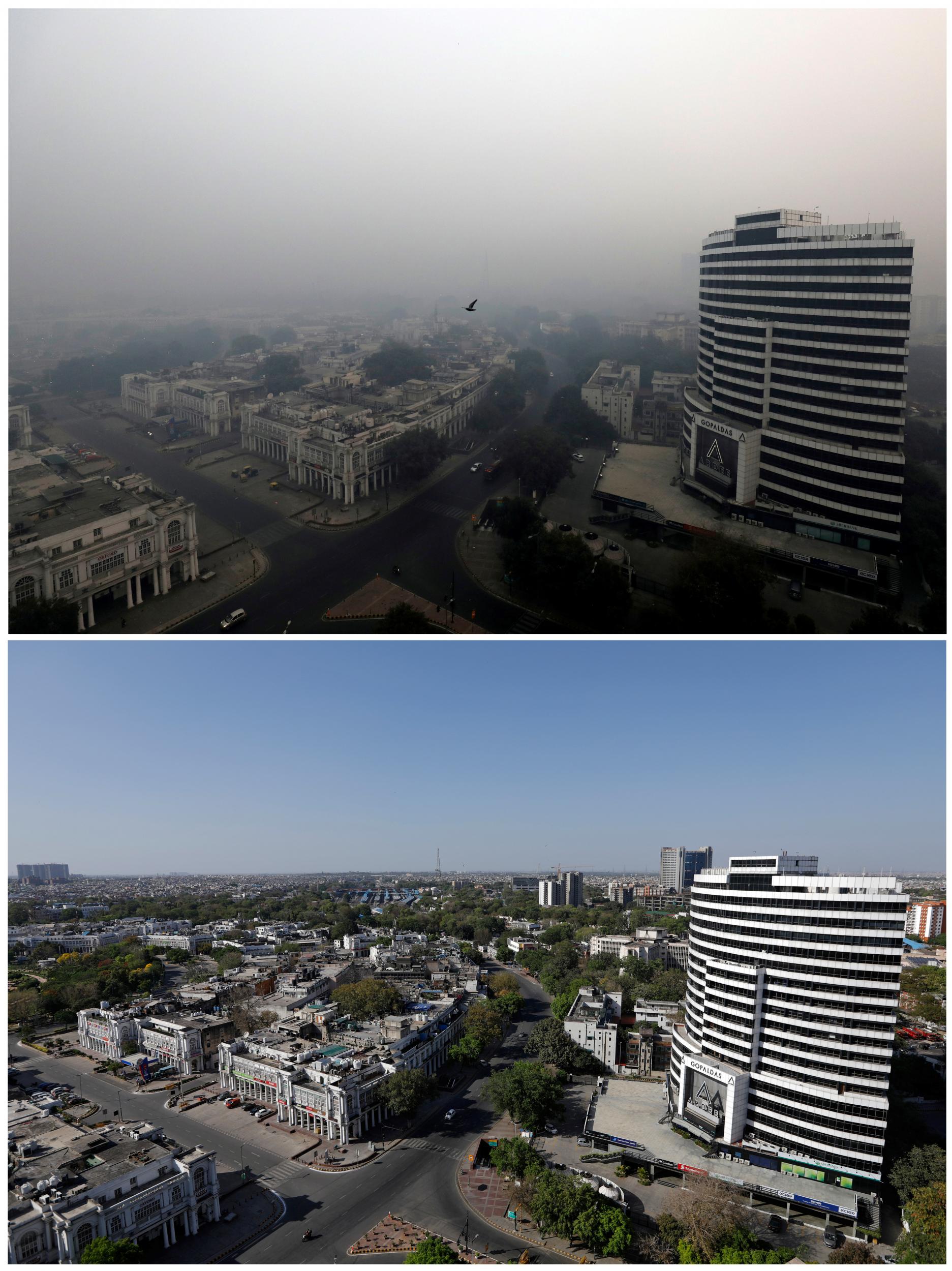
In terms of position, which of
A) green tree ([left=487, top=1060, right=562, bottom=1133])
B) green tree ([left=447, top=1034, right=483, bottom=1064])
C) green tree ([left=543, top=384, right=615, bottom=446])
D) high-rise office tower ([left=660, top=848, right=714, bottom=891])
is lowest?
high-rise office tower ([left=660, top=848, right=714, bottom=891])

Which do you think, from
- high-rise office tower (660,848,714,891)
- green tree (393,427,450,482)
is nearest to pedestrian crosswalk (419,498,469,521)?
green tree (393,427,450,482)

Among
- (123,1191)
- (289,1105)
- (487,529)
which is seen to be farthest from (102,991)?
(487,529)

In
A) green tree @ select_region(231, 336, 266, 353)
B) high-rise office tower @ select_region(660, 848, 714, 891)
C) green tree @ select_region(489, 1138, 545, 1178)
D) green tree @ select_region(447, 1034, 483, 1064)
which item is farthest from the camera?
high-rise office tower @ select_region(660, 848, 714, 891)

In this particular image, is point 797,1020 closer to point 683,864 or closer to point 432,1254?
point 432,1254

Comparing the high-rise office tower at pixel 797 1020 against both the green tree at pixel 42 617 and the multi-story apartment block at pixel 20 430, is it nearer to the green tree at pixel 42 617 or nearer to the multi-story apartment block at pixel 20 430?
the green tree at pixel 42 617

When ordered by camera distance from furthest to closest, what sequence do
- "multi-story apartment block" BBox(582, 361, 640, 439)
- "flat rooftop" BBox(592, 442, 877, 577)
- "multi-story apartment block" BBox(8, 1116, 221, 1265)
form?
"multi-story apartment block" BBox(582, 361, 640, 439) < "flat rooftop" BBox(592, 442, 877, 577) < "multi-story apartment block" BBox(8, 1116, 221, 1265)

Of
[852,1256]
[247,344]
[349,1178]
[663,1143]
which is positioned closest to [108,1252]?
[349,1178]

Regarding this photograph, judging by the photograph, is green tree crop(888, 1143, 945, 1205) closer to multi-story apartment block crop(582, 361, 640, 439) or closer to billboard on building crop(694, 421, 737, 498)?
billboard on building crop(694, 421, 737, 498)

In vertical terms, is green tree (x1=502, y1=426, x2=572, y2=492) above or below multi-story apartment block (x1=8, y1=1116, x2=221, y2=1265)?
above
